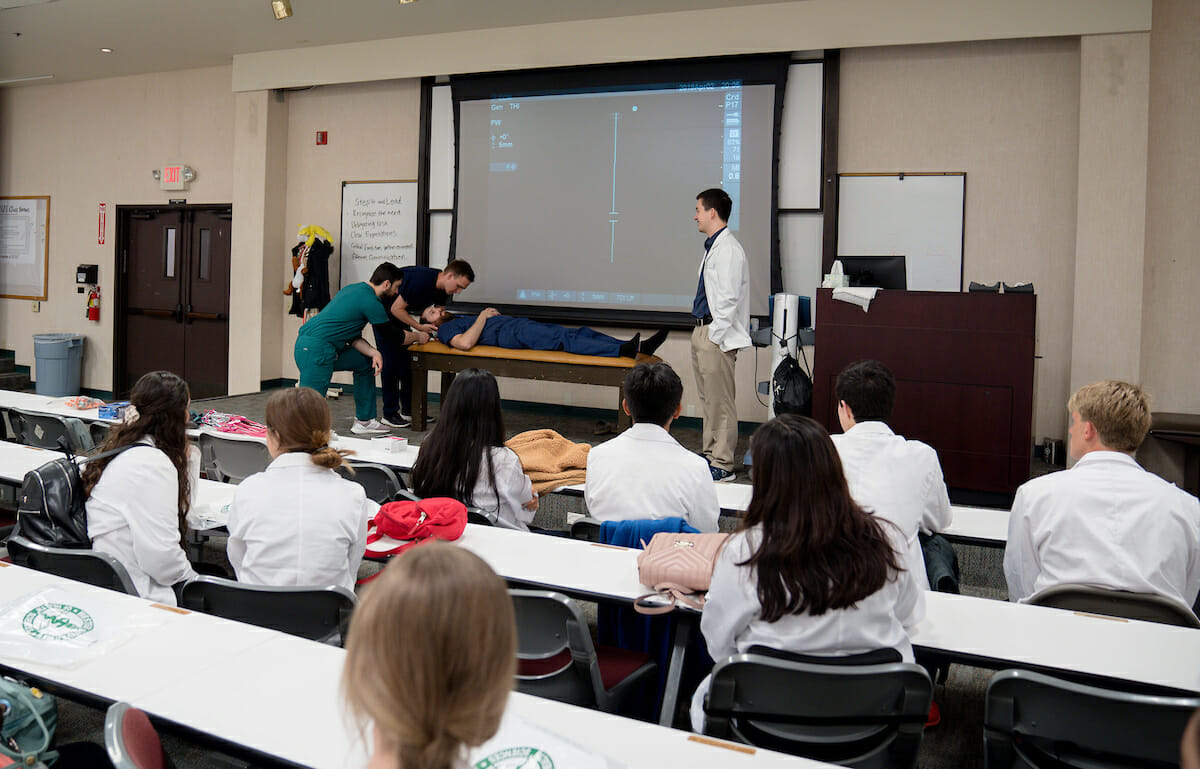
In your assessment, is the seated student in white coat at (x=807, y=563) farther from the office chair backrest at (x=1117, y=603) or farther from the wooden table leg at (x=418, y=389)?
the wooden table leg at (x=418, y=389)

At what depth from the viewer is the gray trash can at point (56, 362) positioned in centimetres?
909

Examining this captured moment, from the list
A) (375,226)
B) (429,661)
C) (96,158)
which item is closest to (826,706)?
(429,661)

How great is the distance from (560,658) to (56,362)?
8.93 m

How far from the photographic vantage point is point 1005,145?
582cm

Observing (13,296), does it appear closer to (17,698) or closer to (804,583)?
(17,698)

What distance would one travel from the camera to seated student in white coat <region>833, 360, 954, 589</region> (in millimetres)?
2648

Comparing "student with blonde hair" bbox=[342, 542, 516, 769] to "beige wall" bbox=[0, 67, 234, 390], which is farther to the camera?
"beige wall" bbox=[0, 67, 234, 390]

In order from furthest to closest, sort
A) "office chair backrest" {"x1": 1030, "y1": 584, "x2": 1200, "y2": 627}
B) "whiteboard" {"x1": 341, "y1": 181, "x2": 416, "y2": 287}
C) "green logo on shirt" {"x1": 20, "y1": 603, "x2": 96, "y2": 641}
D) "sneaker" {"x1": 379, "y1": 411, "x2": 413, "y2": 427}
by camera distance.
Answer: "whiteboard" {"x1": 341, "y1": 181, "x2": 416, "y2": 287} < "sneaker" {"x1": 379, "y1": 411, "x2": 413, "y2": 427} < "office chair backrest" {"x1": 1030, "y1": 584, "x2": 1200, "y2": 627} < "green logo on shirt" {"x1": 20, "y1": 603, "x2": 96, "y2": 641}

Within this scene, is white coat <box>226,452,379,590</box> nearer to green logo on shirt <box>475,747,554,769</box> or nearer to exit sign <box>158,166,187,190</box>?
green logo on shirt <box>475,747,554,769</box>

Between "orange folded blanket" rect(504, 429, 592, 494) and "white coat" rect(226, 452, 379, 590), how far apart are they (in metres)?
1.10

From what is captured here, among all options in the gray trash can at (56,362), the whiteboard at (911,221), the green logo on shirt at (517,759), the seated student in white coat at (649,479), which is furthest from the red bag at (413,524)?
the gray trash can at (56,362)

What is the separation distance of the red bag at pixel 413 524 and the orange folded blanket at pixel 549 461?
2.55 feet

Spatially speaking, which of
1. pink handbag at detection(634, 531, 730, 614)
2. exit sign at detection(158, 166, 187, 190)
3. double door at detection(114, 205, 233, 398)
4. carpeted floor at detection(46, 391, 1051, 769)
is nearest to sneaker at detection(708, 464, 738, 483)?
carpeted floor at detection(46, 391, 1051, 769)

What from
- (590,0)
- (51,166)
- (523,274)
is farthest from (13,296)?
(590,0)
